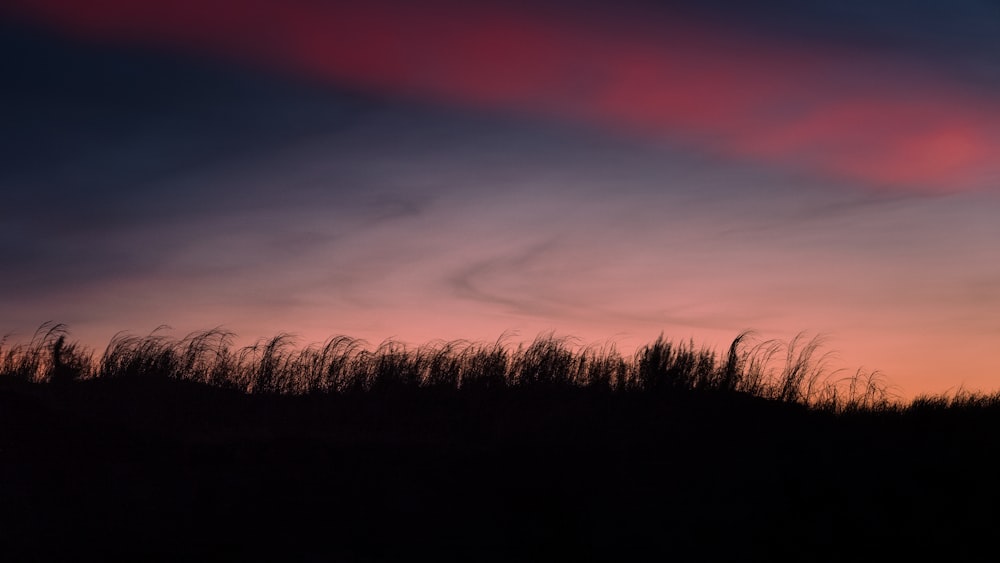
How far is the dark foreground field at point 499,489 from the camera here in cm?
786

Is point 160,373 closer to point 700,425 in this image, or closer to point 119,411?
point 119,411

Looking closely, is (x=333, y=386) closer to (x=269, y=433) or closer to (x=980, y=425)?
(x=269, y=433)

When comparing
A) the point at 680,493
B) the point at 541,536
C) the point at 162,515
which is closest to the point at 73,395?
the point at 162,515

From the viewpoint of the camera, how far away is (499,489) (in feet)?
29.9

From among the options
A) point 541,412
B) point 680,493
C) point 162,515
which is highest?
point 541,412

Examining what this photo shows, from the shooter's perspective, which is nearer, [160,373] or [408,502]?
[408,502]

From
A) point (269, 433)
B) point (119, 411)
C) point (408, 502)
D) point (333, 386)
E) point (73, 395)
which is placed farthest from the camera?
point (333, 386)

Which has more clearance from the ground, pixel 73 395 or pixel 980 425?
pixel 980 425

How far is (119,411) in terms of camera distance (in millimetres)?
12562

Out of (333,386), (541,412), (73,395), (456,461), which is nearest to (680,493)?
(456,461)

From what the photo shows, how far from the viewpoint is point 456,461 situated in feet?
31.6

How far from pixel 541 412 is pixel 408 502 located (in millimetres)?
4571

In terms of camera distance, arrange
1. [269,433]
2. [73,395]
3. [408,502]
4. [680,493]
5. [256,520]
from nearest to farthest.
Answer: [256,520]
[408,502]
[680,493]
[269,433]
[73,395]

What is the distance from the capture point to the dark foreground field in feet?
25.8
